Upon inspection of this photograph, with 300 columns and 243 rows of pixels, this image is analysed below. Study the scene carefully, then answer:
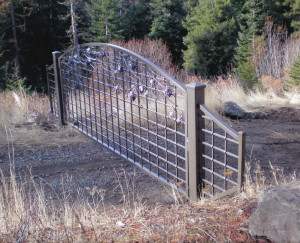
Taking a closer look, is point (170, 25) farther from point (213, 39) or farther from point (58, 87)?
point (58, 87)

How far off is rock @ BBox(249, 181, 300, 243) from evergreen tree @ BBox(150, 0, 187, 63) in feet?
92.3

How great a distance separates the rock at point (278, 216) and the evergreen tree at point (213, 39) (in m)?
27.3

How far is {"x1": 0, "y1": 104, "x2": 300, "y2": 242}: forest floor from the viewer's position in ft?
14.5

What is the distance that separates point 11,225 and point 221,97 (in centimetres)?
615

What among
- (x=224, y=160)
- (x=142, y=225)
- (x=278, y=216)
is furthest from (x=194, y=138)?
(x=278, y=216)

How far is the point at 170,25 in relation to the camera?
31.0 metres

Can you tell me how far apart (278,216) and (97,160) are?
3.28 metres

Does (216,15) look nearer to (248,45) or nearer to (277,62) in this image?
(248,45)

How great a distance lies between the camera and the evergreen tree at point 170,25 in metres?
30.3

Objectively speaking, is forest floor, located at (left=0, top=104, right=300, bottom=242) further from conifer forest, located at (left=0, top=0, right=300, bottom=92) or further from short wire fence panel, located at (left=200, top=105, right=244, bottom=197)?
conifer forest, located at (left=0, top=0, right=300, bottom=92)

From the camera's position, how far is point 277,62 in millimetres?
19406

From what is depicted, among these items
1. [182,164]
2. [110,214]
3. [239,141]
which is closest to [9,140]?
[182,164]

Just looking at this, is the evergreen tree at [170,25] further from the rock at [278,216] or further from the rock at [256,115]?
the rock at [278,216]

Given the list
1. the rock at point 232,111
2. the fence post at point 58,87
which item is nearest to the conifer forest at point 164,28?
the rock at point 232,111
